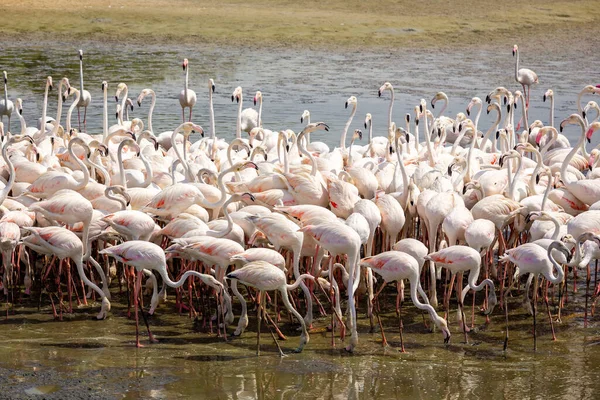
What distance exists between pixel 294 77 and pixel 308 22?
6.84 metres

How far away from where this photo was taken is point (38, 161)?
9617mm

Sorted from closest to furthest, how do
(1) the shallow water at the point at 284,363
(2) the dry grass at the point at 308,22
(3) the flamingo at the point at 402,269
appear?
(1) the shallow water at the point at 284,363 → (3) the flamingo at the point at 402,269 → (2) the dry grass at the point at 308,22

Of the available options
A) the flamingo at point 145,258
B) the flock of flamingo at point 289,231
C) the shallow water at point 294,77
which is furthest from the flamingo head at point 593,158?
the shallow water at point 294,77

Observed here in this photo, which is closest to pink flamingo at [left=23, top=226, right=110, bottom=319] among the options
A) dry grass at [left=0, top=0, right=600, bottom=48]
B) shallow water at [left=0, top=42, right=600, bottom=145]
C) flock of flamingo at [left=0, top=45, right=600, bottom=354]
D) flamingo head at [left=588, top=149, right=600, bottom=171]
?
flock of flamingo at [left=0, top=45, right=600, bottom=354]

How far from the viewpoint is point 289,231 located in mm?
7324

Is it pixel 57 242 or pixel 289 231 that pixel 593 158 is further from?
pixel 57 242

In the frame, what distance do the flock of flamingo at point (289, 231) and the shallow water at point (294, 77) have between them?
582 centimetres

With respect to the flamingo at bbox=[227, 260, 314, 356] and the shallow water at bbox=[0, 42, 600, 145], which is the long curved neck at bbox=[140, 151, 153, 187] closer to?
the flamingo at bbox=[227, 260, 314, 356]

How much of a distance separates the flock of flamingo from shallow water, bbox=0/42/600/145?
19.1ft

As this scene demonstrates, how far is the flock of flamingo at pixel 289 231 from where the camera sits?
7.18 metres

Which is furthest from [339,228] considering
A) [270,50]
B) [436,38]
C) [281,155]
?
[436,38]

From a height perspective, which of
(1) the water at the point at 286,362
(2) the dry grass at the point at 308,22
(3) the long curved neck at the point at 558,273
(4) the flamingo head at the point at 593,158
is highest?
(2) the dry grass at the point at 308,22

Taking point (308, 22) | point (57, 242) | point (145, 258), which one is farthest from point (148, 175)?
point (308, 22)

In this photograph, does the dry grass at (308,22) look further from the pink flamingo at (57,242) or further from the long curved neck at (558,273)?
the long curved neck at (558,273)
